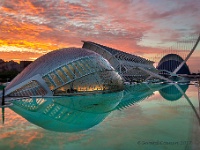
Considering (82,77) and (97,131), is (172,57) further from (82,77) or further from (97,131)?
(97,131)

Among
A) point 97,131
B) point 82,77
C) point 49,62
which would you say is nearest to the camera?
point 97,131

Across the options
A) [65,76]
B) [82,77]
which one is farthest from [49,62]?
[82,77]

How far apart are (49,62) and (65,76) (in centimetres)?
297

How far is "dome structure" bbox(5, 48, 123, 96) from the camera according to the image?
99.7 feet

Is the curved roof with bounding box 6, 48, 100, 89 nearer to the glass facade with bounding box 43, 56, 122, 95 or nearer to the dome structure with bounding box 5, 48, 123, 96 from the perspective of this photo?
the dome structure with bounding box 5, 48, 123, 96

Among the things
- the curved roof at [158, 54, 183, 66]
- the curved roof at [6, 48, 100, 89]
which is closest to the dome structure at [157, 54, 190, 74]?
the curved roof at [158, 54, 183, 66]

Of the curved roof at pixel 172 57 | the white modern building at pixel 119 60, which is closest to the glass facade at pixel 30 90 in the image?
the white modern building at pixel 119 60

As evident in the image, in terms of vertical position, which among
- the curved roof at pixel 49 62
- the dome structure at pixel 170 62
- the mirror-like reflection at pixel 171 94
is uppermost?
the dome structure at pixel 170 62

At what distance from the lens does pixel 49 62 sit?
3369cm

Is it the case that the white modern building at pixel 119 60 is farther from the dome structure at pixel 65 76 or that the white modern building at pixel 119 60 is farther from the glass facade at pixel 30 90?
the glass facade at pixel 30 90

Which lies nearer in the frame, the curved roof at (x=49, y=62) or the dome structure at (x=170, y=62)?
the curved roof at (x=49, y=62)

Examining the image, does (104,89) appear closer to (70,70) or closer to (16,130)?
(70,70)

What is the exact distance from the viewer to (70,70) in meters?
33.7

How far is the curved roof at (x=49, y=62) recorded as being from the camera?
105ft
